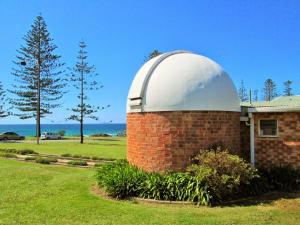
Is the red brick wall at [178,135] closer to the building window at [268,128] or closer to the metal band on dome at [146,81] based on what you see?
the metal band on dome at [146,81]

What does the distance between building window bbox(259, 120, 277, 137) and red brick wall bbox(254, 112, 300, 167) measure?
0.12m

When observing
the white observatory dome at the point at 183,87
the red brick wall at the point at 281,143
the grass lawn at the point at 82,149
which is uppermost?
the white observatory dome at the point at 183,87

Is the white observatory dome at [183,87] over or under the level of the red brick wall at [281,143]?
over

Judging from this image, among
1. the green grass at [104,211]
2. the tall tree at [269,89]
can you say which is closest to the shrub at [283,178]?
the green grass at [104,211]

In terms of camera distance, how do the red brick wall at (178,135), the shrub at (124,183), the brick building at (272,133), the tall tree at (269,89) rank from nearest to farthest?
the shrub at (124,183) → the red brick wall at (178,135) → the brick building at (272,133) → the tall tree at (269,89)

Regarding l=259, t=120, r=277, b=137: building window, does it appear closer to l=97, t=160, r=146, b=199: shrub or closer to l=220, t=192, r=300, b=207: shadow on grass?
l=220, t=192, r=300, b=207: shadow on grass

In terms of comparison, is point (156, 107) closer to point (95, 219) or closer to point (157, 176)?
point (157, 176)

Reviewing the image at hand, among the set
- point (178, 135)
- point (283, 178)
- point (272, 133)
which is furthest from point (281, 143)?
point (178, 135)

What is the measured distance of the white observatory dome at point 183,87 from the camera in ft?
39.3

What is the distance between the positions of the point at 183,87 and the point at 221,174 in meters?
3.19

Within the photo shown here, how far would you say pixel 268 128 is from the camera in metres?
13.1

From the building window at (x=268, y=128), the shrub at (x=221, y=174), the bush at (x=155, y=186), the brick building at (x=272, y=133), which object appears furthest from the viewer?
the building window at (x=268, y=128)

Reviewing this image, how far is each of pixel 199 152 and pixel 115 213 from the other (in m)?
3.65

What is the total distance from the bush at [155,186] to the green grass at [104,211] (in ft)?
1.48
